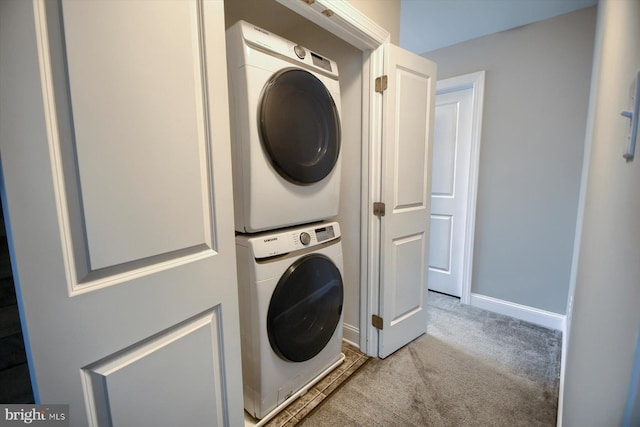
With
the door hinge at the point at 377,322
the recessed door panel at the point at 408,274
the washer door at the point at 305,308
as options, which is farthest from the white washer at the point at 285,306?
the recessed door panel at the point at 408,274

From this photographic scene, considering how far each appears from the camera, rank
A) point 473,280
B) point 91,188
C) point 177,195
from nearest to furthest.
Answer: point 91,188, point 177,195, point 473,280

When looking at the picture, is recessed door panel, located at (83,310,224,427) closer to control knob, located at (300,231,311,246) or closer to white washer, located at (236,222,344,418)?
white washer, located at (236,222,344,418)

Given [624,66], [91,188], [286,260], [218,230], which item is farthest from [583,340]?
[91,188]

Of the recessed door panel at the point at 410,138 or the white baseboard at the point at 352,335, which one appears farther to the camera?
the white baseboard at the point at 352,335

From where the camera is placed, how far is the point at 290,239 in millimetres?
1343

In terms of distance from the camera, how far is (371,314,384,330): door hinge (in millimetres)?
1800

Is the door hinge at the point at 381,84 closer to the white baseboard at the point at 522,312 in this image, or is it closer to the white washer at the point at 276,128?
the white washer at the point at 276,128

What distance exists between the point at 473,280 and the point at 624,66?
2.19 m

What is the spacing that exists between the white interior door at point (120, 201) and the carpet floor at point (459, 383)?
0.87 metres

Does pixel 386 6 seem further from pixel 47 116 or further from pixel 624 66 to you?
pixel 47 116

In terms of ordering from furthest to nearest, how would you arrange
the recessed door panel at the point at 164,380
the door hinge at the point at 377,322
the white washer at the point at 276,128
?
the door hinge at the point at 377,322
the white washer at the point at 276,128
the recessed door panel at the point at 164,380

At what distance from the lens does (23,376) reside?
0.66m

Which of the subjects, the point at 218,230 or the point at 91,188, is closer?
the point at 91,188

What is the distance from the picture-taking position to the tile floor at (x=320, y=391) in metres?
1.39
